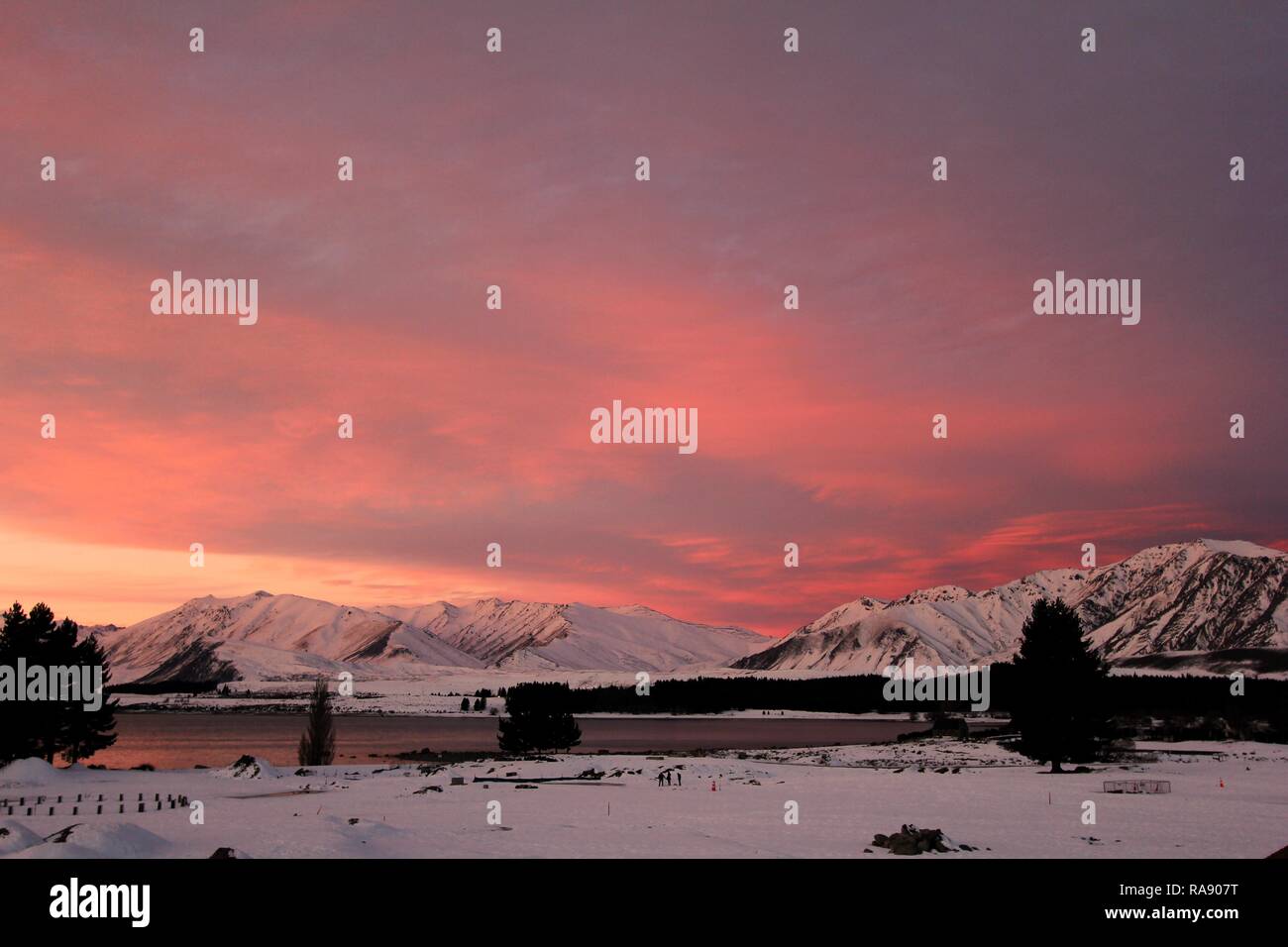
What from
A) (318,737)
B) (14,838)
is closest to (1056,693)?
(318,737)

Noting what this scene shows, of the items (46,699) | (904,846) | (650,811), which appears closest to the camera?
(904,846)

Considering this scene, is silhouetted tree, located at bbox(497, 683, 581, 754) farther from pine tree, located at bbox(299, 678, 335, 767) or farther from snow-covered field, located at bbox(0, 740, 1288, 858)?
pine tree, located at bbox(299, 678, 335, 767)

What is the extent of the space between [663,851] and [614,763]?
178 ft

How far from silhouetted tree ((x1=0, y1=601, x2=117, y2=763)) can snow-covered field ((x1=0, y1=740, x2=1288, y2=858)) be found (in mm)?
5652

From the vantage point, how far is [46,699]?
76188 mm

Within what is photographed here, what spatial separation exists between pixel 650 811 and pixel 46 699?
53193 millimetres

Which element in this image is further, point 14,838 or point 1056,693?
point 1056,693

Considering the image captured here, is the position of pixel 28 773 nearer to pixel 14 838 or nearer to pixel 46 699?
pixel 46 699

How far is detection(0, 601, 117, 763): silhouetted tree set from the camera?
74.1 meters

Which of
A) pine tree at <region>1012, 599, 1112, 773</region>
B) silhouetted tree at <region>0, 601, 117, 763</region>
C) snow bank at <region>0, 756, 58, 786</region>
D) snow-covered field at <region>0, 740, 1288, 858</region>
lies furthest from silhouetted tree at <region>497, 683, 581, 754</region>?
pine tree at <region>1012, 599, 1112, 773</region>

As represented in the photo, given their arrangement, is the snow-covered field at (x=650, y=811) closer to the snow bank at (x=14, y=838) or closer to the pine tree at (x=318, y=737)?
the snow bank at (x=14, y=838)

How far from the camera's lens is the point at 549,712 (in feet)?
350
